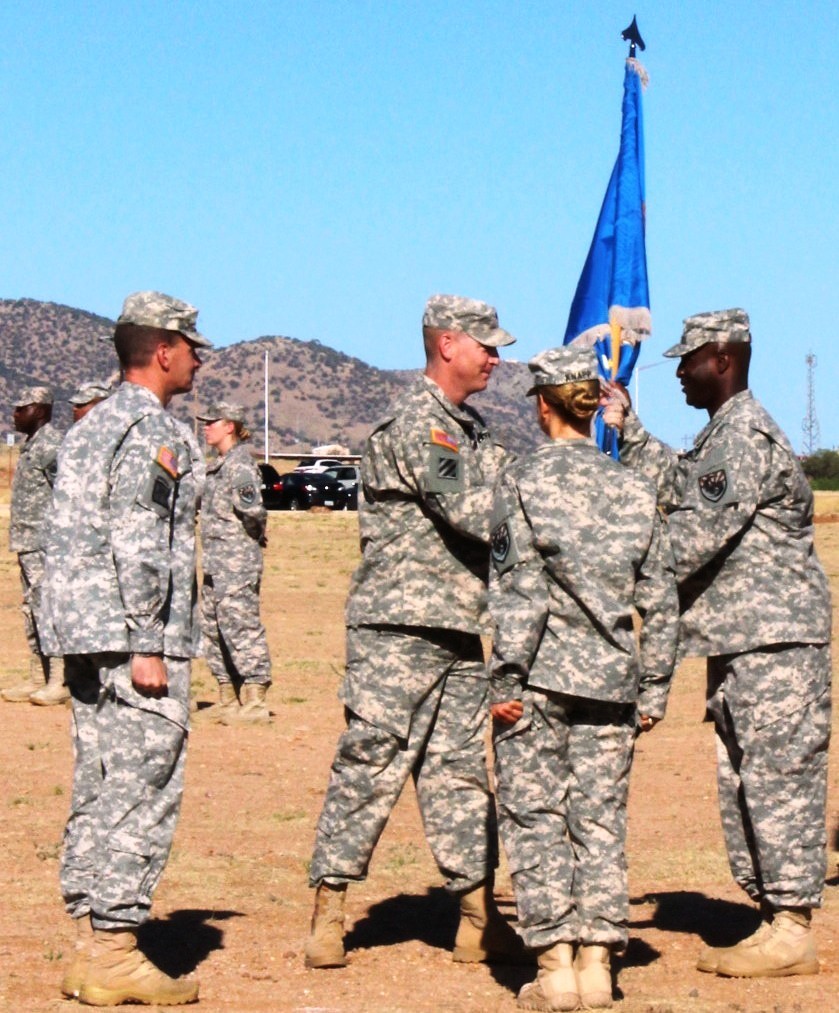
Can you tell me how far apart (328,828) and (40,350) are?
A: 492 feet

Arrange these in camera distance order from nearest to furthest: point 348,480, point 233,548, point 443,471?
point 443,471, point 233,548, point 348,480

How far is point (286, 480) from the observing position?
49219 mm

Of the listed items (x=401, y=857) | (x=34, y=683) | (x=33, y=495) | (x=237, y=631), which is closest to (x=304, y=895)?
(x=401, y=857)

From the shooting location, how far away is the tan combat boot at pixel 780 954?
627 cm

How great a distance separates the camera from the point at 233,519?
41.3ft

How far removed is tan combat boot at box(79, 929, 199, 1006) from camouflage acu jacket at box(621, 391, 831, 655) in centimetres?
214

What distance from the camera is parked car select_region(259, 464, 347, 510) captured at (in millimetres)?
48750

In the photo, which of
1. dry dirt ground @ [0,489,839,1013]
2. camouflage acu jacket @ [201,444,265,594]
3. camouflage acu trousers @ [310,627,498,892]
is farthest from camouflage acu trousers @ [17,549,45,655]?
camouflage acu trousers @ [310,627,498,892]

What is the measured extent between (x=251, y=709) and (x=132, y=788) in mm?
6993

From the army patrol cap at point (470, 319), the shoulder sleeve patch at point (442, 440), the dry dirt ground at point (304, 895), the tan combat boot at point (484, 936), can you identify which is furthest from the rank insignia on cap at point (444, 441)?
the dry dirt ground at point (304, 895)

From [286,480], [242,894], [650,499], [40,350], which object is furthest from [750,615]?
[40,350]

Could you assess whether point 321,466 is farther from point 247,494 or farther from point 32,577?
point 247,494

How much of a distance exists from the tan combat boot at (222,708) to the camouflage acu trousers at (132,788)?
6823 mm

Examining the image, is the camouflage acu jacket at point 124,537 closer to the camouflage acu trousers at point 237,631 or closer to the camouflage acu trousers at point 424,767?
the camouflage acu trousers at point 424,767
